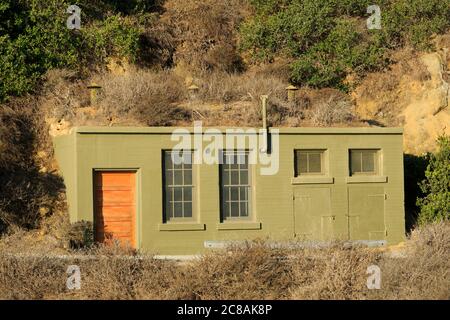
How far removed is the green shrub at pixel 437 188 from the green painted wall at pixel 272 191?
7.28 ft

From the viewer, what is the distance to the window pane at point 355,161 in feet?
83.3

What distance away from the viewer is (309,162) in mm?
25047

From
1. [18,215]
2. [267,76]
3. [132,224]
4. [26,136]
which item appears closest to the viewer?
[132,224]

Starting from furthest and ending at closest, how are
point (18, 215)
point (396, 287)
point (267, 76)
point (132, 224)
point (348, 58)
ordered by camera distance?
1. point (348, 58)
2. point (267, 76)
3. point (18, 215)
4. point (132, 224)
5. point (396, 287)

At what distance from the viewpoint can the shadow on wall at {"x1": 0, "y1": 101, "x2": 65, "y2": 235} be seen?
85.1 ft

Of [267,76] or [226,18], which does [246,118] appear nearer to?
[267,76]

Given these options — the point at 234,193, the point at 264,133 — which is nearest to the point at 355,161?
the point at 264,133

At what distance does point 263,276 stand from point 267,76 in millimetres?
16624

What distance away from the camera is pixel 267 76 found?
109ft

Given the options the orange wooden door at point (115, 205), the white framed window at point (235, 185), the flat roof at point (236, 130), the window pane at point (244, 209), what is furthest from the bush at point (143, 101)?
the window pane at point (244, 209)

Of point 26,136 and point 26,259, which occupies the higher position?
point 26,136

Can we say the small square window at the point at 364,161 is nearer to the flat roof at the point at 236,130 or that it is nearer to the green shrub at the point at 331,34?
the flat roof at the point at 236,130

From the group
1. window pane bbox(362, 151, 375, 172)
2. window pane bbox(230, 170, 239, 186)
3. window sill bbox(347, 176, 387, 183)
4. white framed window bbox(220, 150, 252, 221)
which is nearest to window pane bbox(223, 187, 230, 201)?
white framed window bbox(220, 150, 252, 221)

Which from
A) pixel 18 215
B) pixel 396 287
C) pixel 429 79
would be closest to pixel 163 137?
pixel 18 215
